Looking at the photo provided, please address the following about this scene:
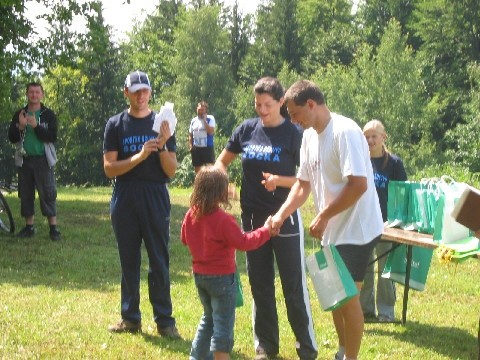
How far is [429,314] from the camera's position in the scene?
27.4ft

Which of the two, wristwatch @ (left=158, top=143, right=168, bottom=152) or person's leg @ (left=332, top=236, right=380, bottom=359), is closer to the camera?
person's leg @ (left=332, top=236, right=380, bottom=359)

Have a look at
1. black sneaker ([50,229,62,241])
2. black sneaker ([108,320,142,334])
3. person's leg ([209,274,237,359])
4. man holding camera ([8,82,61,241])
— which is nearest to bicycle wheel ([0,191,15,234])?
man holding camera ([8,82,61,241])

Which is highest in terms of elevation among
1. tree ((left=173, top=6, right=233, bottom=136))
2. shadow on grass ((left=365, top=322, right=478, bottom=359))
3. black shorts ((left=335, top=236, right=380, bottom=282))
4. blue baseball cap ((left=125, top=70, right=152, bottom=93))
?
tree ((left=173, top=6, right=233, bottom=136))

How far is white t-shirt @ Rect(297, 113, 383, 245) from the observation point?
5.38 m

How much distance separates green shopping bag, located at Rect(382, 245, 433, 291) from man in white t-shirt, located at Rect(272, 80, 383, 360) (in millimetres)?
2320

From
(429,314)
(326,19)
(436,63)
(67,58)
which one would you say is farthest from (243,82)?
(429,314)

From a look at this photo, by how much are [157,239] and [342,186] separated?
1878mm

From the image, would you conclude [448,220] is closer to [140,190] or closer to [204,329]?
[204,329]

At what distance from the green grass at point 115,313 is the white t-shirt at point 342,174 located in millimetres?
1376

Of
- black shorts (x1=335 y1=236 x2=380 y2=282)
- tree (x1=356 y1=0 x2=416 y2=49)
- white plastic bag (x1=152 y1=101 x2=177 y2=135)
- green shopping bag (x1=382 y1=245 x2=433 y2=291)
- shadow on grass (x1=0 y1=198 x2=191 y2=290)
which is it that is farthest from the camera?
tree (x1=356 y1=0 x2=416 y2=49)

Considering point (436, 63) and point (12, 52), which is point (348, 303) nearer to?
point (12, 52)

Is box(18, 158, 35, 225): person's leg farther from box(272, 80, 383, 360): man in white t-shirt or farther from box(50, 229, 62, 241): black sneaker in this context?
box(272, 80, 383, 360): man in white t-shirt

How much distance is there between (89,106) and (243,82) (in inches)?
711

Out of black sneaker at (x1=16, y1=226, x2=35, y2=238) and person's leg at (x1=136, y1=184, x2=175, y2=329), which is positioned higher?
person's leg at (x1=136, y1=184, x2=175, y2=329)
